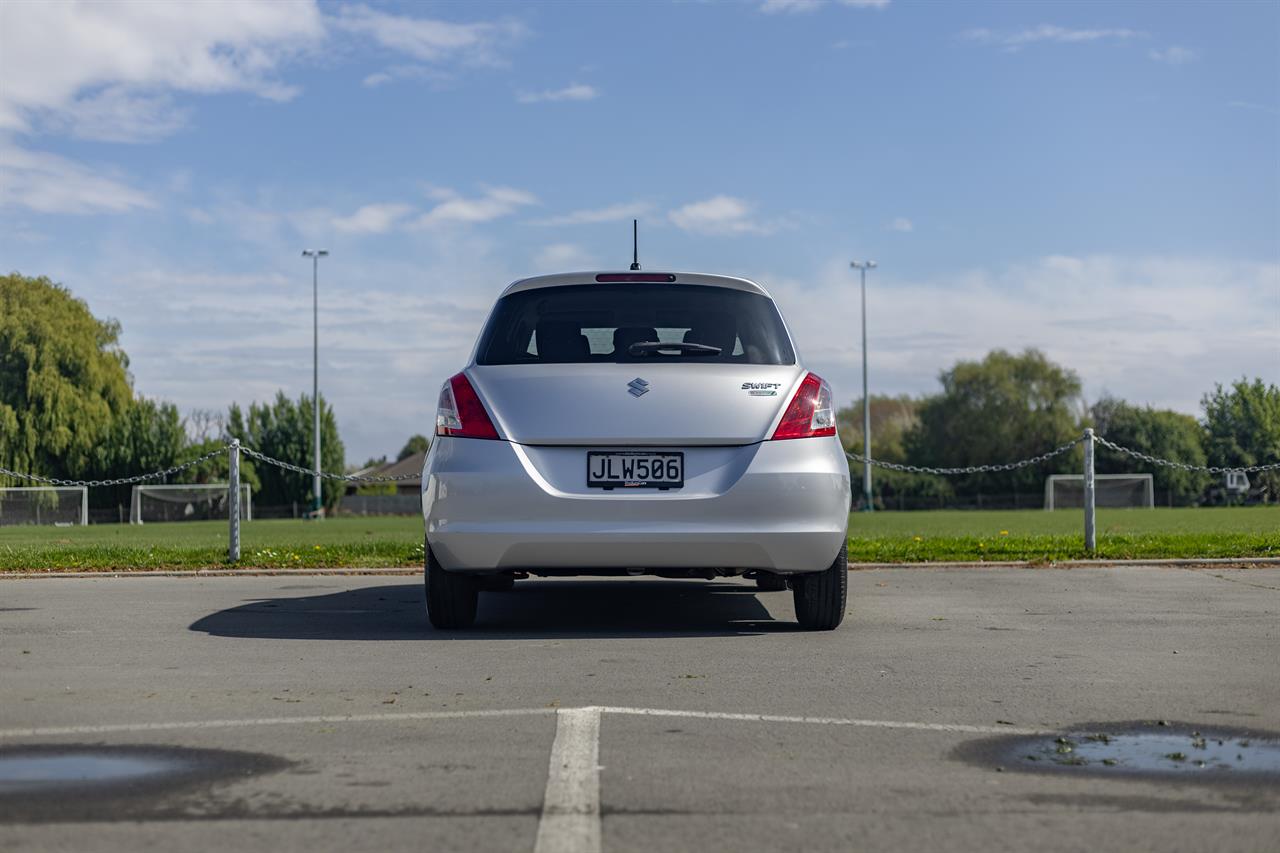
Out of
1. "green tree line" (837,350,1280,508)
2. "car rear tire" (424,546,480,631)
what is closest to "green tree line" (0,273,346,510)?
"green tree line" (837,350,1280,508)

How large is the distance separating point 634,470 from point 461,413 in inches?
36.5

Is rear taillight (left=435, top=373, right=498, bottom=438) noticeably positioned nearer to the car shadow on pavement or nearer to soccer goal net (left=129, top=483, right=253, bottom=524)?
the car shadow on pavement

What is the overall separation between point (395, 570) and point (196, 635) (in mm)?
4673

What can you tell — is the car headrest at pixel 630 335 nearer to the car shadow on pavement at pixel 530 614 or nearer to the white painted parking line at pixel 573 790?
the car shadow on pavement at pixel 530 614

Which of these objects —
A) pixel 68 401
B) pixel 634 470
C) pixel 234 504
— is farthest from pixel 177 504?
pixel 634 470

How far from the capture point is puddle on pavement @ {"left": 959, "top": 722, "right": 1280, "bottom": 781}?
4234 millimetres

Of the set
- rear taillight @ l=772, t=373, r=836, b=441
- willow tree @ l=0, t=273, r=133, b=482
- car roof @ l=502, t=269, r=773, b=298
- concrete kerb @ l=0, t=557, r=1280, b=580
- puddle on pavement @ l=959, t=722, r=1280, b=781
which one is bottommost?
puddle on pavement @ l=959, t=722, r=1280, b=781

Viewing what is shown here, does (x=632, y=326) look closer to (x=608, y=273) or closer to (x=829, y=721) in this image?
(x=608, y=273)

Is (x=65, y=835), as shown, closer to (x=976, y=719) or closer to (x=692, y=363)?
(x=976, y=719)

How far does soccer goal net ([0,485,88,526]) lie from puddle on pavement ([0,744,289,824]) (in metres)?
48.8

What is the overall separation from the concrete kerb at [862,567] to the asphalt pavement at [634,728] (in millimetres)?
3122

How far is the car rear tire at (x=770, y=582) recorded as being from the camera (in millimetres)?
8609

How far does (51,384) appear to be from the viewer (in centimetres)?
6231

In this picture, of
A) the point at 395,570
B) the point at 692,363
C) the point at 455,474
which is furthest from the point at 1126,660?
the point at 395,570
